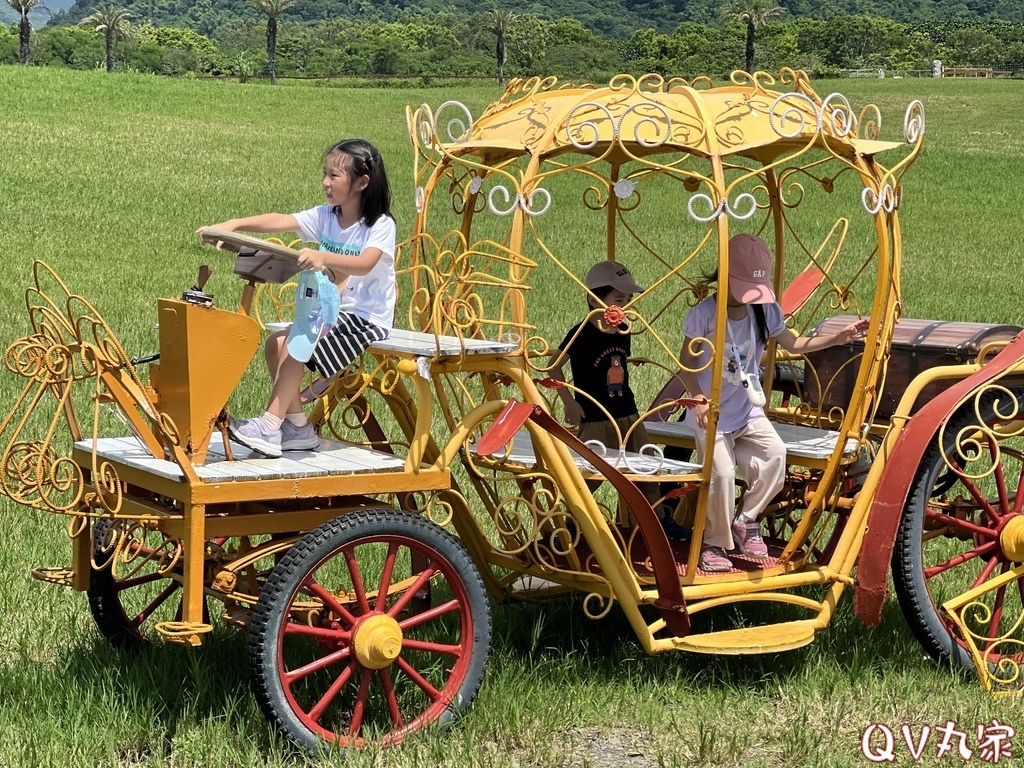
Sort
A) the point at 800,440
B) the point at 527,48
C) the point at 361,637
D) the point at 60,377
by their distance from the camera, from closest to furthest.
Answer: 1. the point at 60,377
2. the point at 361,637
3. the point at 800,440
4. the point at 527,48

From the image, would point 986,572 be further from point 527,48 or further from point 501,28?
point 527,48

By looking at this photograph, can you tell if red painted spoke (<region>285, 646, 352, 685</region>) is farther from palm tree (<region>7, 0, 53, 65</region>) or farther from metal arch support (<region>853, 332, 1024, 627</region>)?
palm tree (<region>7, 0, 53, 65</region>)

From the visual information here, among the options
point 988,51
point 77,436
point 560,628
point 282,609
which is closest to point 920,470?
point 560,628

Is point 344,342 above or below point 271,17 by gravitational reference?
below

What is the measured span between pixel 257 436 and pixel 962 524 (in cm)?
253

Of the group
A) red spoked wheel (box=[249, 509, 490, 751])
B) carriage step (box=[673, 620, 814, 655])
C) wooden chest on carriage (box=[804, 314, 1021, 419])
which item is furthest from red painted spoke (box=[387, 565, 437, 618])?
wooden chest on carriage (box=[804, 314, 1021, 419])

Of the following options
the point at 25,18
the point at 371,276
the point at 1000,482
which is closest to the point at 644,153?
the point at 371,276

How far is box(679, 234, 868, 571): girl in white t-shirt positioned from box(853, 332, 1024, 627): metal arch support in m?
0.40

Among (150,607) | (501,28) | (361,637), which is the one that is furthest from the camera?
(501,28)

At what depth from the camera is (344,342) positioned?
14.5 feet

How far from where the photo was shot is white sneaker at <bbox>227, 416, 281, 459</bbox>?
4.20m

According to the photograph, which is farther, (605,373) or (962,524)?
(605,373)

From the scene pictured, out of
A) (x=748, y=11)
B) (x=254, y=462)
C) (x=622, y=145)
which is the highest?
(x=748, y=11)

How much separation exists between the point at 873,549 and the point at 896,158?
26.9 m
